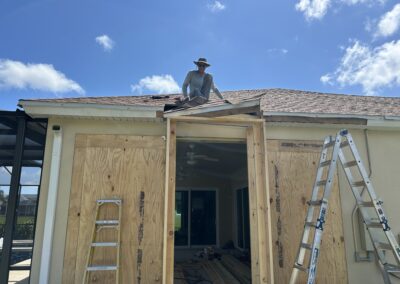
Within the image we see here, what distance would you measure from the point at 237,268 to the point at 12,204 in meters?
4.47

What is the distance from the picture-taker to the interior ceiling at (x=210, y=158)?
5.43 m

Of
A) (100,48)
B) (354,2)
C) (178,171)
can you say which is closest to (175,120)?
(178,171)

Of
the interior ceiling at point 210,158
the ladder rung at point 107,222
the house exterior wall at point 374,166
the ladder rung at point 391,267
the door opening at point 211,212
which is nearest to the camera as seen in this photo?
the ladder rung at point 391,267

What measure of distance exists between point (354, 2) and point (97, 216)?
723cm

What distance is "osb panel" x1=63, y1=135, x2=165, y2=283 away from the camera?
3.52 m

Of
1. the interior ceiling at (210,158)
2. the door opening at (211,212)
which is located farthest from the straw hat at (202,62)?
the door opening at (211,212)

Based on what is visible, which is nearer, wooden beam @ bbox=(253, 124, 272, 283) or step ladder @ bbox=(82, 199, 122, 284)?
step ladder @ bbox=(82, 199, 122, 284)

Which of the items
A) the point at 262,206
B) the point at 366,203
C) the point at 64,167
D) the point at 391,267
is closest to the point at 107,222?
the point at 64,167

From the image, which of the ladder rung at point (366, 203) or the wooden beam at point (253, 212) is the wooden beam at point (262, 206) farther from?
the ladder rung at point (366, 203)

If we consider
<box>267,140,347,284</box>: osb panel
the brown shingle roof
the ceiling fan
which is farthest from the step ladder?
the ceiling fan

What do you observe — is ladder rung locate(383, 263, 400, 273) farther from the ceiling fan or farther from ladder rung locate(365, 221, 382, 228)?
the ceiling fan

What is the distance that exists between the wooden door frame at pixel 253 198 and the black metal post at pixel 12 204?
6.30 feet

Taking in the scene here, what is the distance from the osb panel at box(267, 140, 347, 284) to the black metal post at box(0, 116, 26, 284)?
3.37m

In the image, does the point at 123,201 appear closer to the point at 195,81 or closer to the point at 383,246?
the point at 195,81
